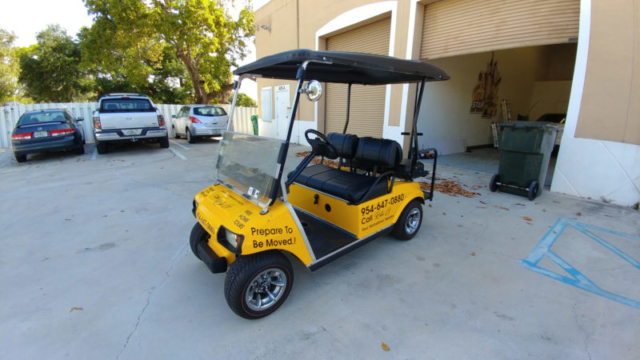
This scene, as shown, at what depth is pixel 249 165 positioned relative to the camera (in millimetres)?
2604

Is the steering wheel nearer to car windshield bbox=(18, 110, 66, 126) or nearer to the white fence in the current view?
the white fence

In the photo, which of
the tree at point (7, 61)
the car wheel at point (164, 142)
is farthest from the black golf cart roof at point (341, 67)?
the tree at point (7, 61)

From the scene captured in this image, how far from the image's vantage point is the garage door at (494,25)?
5.14 m

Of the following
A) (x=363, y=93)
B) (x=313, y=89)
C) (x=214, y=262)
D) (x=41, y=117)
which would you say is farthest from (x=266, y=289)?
(x=41, y=117)

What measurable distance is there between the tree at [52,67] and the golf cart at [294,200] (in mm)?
28296

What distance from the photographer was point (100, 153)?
9023 mm

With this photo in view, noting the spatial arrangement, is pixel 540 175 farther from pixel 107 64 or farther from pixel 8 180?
pixel 107 64

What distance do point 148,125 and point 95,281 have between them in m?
7.34

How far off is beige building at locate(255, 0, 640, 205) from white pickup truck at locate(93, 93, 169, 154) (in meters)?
4.67

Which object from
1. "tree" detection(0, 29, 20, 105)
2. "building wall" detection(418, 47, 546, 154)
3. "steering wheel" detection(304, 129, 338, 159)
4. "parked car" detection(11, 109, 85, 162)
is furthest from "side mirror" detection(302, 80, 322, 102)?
"tree" detection(0, 29, 20, 105)

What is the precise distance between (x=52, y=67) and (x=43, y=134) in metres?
20.9

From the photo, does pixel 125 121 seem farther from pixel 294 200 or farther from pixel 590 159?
pixel 590 159

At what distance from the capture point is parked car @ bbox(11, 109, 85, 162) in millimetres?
7672

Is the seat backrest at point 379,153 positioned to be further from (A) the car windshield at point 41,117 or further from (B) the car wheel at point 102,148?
(A) the car windshield at point 41,117
